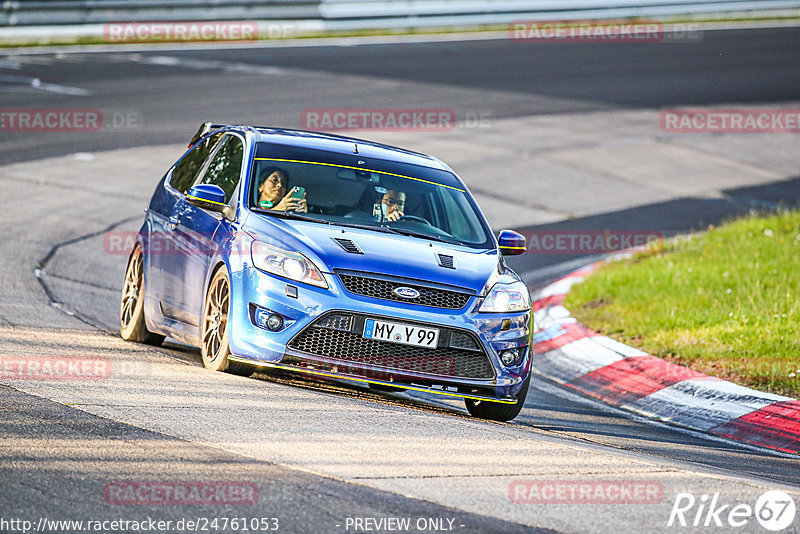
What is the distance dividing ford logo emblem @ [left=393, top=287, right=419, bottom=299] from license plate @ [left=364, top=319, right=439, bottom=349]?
7.5 inches

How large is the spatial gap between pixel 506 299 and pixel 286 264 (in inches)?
57.1

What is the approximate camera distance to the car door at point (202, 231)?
8453 millimetres

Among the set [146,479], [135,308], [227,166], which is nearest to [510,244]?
[227,166]

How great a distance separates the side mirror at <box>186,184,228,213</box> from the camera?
28.0 feet

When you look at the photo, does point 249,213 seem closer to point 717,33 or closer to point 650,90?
point 650,90

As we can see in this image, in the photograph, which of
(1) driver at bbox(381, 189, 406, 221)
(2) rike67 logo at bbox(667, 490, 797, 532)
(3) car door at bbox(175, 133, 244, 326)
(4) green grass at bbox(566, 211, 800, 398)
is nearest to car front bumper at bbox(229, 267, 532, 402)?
(3) car door at bbox(175, 133, 244, 326)

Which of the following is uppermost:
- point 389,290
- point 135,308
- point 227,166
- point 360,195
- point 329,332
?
point 227,166

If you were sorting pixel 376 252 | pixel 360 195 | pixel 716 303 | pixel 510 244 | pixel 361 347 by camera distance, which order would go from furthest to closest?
pixel 716 303, pixel 510 244, pixel 360 195, pixel 376 252, pixel 361 347

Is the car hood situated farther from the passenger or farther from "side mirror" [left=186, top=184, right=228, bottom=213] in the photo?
"side mirror" [left=186, top=184, right=228, bottom=213]

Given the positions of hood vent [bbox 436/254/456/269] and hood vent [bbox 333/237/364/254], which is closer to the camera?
hood vent [bbox 333/237/364/254]

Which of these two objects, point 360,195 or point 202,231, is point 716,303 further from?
point 202,231

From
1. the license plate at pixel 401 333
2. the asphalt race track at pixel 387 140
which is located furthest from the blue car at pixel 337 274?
the asphalt race track at pixel 387 140

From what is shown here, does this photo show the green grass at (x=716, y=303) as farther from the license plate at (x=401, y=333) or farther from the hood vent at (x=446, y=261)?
the license plate at (x=401, y=333)

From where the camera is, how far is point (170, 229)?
30.2 feet
